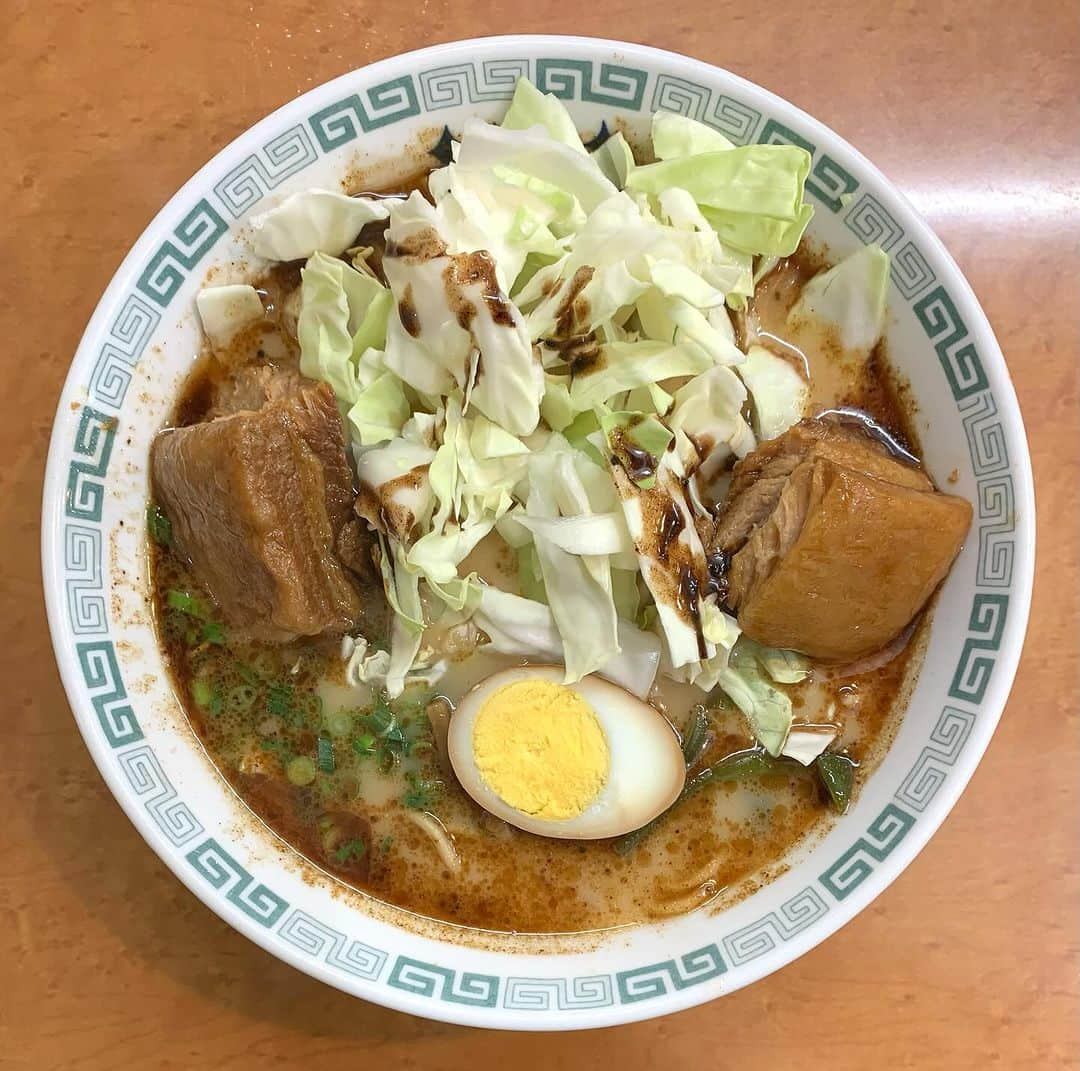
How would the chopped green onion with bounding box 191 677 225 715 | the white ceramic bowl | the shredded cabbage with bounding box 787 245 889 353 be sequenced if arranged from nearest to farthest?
1. the white ceramic bowl
2. the shredded cabbage with bounding box 787 245 889 353
3. the chopped green onion with bounding box 191 677 225 715

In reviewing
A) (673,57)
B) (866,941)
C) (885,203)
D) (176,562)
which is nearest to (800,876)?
(866,941)

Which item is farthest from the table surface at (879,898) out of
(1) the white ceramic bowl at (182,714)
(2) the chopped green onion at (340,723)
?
(2) the chopped green onion at (340,723)

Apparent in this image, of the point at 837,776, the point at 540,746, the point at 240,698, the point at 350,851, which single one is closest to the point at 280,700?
the point at 240,698

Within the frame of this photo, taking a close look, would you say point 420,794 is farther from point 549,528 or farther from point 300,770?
point 549,528

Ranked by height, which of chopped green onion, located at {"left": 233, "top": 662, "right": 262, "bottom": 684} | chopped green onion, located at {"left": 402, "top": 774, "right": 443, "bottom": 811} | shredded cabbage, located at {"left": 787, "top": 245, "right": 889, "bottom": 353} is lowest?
chopped green onion, located at {"left": 402, "top": 774, "right": 443, "bottom": 811}

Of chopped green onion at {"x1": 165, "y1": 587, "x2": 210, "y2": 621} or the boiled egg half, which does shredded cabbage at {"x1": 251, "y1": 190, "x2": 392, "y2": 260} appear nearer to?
chopped green onion at {"x1": 165, "y1": 587, "x2": 210, "y2": 621}

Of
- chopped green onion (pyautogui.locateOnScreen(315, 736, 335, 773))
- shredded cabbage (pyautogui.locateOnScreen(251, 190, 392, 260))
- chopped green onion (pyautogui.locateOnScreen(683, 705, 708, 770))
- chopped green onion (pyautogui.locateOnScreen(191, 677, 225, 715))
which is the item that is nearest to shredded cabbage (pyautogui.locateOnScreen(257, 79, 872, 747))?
shredded cabbage (pyautogui.locateOnScreen(251, 190, 392, 260))

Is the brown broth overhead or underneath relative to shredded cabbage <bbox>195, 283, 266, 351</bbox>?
underneath

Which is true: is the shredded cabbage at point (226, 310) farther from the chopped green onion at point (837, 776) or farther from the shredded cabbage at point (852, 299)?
the chopped green onion at point (837, 776)
